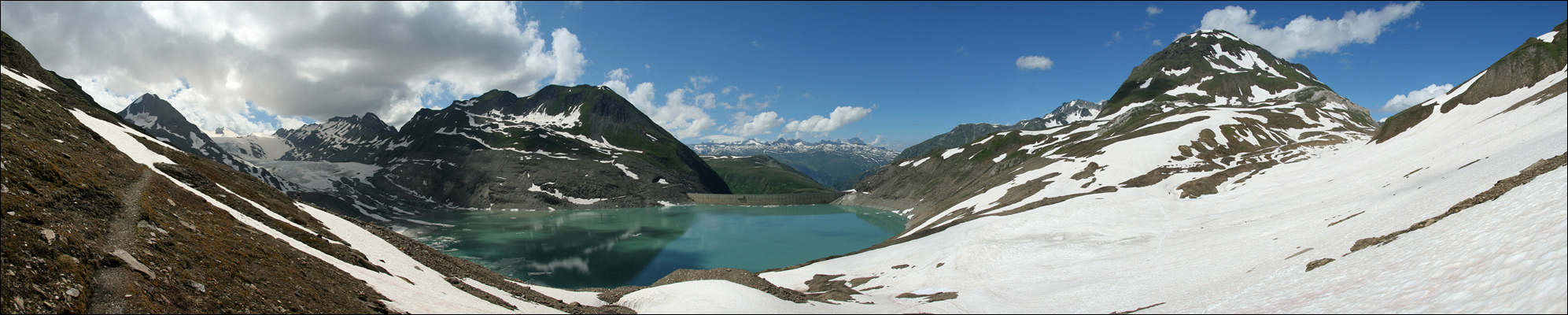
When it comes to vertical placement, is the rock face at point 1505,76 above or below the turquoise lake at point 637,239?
above

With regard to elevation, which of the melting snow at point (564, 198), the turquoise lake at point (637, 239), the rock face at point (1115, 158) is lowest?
the turquoise lake at point (637, 239)

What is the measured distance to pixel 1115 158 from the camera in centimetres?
7612

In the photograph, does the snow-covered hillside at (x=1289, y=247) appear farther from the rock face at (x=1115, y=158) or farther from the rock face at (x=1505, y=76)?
the rock face at (x=1115, y=158)

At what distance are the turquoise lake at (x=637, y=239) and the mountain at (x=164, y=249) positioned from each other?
111 feet

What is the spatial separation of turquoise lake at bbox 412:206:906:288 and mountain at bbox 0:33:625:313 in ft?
111

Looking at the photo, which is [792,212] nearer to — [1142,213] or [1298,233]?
[1142,213]

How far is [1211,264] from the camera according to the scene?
24.2 metres

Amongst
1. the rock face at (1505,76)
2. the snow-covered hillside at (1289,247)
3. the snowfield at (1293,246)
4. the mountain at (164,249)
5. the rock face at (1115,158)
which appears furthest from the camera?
the rock face at (1115,158)

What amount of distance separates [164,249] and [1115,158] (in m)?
88.8

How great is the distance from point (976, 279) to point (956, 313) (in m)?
12.0

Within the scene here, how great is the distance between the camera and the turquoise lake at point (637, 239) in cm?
6681

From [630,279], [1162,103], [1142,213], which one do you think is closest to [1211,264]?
[1142,213]

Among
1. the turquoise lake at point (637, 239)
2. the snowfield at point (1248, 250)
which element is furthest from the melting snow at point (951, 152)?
the snowfield at point (1248, 250)

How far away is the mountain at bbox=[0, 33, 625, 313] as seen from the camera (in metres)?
12.0
